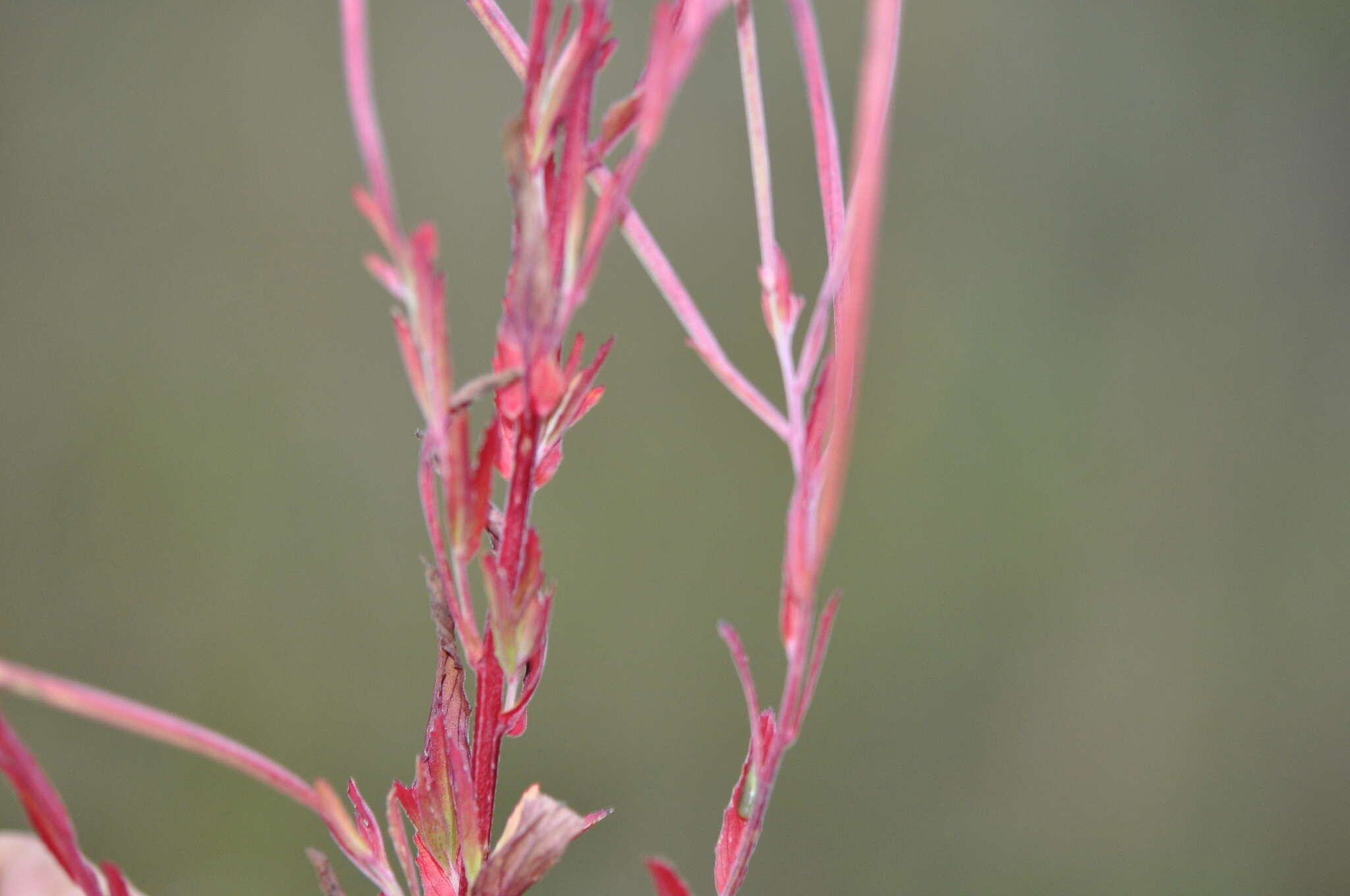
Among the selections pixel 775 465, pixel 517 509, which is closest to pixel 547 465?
pixel 517 509

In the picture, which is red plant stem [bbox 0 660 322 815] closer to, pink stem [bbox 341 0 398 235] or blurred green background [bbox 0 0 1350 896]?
pink stem [bbox 341 0 398 235]

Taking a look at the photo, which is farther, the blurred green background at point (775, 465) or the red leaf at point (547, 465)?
the blurred green background at point (775, 465)

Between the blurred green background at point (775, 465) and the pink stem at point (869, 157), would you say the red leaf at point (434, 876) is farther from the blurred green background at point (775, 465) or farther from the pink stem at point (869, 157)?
the blurred green background at point (775, 465)

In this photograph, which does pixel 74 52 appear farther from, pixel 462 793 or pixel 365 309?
pixel 462 793

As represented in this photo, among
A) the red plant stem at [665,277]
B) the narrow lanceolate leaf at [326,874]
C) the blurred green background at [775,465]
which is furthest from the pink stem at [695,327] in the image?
the blurred green background at [775,465]

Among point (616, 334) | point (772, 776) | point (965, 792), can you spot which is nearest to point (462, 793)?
point (772, 776)

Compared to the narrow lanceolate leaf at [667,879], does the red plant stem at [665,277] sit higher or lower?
higher

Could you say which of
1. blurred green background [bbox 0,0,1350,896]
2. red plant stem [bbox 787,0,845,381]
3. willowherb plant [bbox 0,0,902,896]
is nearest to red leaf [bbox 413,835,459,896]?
willowherb plant [bbox 0,0,902,896]

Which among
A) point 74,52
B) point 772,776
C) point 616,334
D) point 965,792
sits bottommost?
point 965,792
